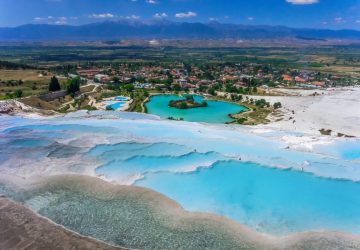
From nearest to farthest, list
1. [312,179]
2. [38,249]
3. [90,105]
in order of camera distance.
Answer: [38,249] < [312,179] < [90,105]

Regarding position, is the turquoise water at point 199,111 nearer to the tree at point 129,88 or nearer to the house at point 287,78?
the tree at point 129,88

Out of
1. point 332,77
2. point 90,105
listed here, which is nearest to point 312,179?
point 90,105

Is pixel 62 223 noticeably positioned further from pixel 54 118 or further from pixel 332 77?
pixel 332 77

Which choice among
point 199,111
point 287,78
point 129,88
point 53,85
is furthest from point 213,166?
point 287,78

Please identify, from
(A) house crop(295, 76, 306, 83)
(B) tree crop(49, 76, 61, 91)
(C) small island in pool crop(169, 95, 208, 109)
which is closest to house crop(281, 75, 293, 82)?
(A) house crop(295, 76, 306, 83)

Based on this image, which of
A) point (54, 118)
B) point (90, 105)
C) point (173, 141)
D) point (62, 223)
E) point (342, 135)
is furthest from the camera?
point (90, 105)

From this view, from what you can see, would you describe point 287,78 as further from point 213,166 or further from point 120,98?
point 213,166

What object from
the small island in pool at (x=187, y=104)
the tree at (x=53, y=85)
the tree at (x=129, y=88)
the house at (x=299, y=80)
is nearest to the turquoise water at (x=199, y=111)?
the small island in pool at (x=187, y=104)
